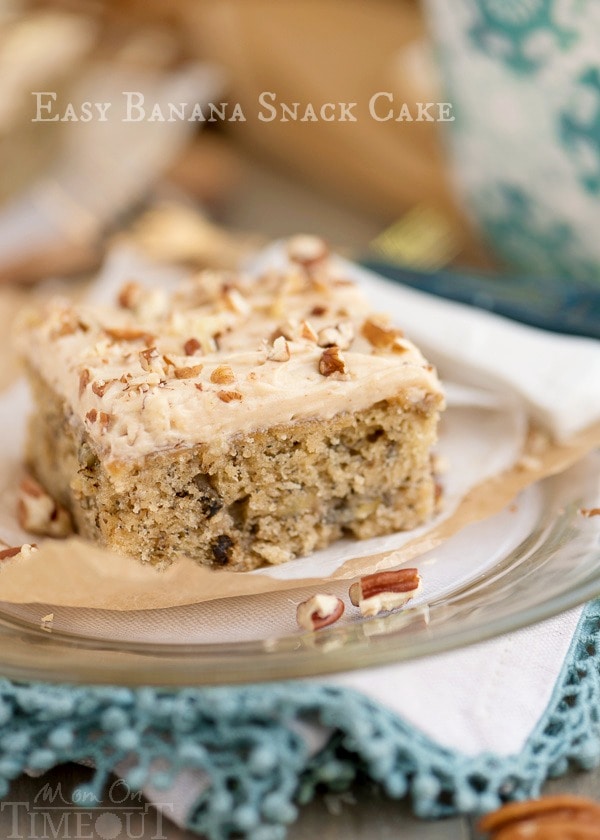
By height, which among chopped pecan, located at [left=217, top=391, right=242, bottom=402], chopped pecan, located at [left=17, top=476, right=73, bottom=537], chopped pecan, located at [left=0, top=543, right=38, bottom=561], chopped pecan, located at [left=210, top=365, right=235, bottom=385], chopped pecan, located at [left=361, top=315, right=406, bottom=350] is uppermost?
chopped pecan, located at [left=361, top=315, right=406, bottom=350]

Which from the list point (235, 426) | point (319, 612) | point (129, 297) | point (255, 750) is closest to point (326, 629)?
point (319, 612)

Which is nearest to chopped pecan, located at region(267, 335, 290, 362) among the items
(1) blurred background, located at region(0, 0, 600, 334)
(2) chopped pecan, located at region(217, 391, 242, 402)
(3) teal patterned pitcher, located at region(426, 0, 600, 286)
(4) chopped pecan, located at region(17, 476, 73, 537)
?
(2) chopped pecan, located at region(217, 391, 242, 402)

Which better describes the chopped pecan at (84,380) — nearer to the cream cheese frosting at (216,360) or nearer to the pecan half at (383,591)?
the cream cheese frosting at (216,360)

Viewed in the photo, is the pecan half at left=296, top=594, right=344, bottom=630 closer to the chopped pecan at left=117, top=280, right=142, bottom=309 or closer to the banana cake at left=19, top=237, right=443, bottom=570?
the banana cake at left=19, top=237, right=443, bottom=570

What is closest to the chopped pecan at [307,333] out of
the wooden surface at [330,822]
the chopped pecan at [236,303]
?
the chopped pecan at [236,303]

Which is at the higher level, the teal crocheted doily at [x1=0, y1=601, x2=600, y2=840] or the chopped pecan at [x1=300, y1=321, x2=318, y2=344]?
the chopped pecan at [x1=300, y1=321, x2=318, y2=344]

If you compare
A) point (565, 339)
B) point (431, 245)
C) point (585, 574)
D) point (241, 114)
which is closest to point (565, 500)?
point (585, 574)
